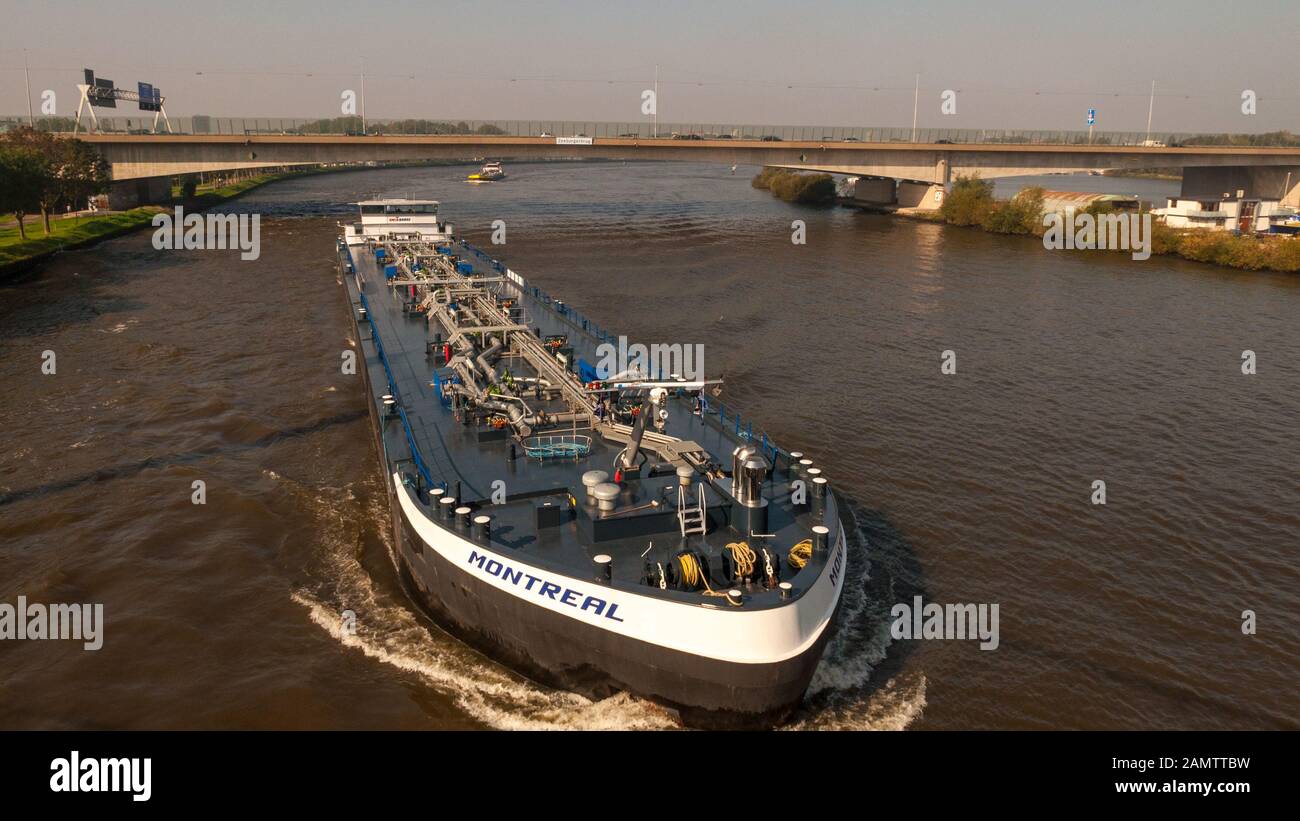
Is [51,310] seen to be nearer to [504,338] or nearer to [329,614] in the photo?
[504,338]

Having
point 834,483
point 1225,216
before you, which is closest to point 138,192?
point 834,483

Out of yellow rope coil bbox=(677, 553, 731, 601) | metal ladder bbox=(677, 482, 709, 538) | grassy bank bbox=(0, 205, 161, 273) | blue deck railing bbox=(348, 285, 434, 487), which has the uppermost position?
grassy bank bbox=(0, 205, 161, 273)

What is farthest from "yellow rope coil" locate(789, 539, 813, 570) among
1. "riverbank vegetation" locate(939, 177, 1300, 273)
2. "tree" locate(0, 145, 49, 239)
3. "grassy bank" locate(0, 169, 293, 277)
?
"riverbank vegetation" locate(939, 177, 1300, 273)

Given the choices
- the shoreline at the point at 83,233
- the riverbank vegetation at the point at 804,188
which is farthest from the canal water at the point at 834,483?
the riverbank vegetation at the point at 804,188

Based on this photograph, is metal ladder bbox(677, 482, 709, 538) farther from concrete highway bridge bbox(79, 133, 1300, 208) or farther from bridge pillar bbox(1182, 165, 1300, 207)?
bridge pillar bbox(1182, 165, 1300, 207)

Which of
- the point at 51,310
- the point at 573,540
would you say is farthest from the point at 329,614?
the point at 51,310

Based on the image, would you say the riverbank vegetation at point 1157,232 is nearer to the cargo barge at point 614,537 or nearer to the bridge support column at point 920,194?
the bridge support column at point 920,194

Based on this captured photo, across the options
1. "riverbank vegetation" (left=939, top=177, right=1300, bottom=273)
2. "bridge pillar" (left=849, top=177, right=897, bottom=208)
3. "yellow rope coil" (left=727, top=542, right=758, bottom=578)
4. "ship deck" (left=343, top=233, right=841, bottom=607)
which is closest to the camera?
"yellow rope coil" (left=727, top=542, right=758, bottom=578)

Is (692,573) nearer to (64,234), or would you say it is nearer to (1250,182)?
(64,234)
